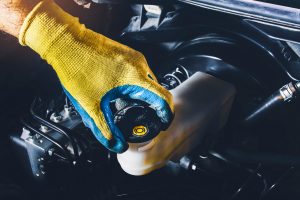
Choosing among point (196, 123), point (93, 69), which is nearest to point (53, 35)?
point (93, 69)

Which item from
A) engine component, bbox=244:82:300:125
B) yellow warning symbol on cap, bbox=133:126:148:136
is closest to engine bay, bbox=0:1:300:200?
engine component, bbox=244:82:300:125

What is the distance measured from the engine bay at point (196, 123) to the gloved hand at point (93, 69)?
0.14 m

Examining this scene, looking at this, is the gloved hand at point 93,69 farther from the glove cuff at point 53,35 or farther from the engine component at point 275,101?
the engine component at point 275,101

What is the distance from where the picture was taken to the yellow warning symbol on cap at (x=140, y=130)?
2.77ft

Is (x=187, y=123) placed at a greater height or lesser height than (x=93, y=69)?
lesser

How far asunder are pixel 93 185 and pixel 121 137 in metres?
0.35

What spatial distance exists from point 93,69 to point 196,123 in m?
0.28

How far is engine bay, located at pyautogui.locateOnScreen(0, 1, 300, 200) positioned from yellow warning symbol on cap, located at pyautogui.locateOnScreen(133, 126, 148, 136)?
0.36 feet

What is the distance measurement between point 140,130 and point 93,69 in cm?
19

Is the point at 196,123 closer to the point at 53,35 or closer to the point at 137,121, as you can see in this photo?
A: the point at 137,121

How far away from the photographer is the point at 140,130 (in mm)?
851

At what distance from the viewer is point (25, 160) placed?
123 cm

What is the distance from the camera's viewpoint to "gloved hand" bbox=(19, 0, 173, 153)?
2.77 feet

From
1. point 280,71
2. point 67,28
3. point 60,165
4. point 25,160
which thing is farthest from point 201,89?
point 25,160
